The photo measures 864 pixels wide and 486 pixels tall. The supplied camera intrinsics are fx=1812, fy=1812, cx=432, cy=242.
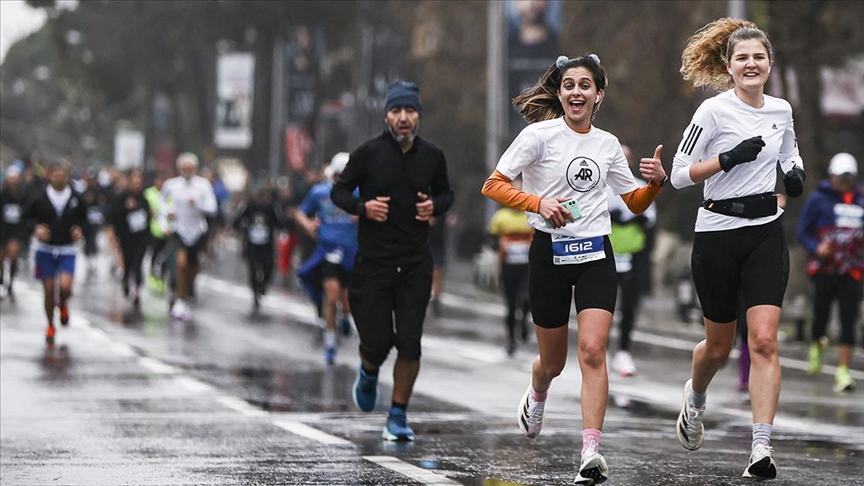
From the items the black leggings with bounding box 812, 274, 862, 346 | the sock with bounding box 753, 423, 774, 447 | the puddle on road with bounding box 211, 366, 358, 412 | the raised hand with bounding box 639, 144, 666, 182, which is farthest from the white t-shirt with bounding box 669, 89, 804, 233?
the black leggings with bounding box 812, 274, 862, 346

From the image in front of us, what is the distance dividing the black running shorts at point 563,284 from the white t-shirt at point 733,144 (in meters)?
0.54

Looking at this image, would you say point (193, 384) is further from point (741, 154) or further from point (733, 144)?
point (741, 154)

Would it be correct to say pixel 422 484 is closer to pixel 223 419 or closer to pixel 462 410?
pixel 223 419

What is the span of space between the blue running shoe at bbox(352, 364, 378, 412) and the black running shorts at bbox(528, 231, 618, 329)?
2409mm

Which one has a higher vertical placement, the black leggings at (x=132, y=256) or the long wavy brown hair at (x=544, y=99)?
the long wavy brown hair at (x=544, y=99)

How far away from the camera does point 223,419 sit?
11.4m

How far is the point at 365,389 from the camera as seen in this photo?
10.9 m

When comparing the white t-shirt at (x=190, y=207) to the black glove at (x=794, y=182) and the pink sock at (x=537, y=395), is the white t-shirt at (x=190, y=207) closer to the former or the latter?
the pink sock at (x=537, y=395)

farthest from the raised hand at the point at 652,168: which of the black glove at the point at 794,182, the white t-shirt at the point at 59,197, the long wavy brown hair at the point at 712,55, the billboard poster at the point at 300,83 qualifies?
the billboard poster at the point at 300,83

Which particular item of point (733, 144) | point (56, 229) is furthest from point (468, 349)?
point (733, 144)

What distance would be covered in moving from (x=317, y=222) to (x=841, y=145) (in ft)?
66.6

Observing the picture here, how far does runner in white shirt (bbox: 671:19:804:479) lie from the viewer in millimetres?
8258

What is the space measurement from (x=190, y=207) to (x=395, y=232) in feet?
39.8

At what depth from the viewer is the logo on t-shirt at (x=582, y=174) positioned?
845 centimetres
